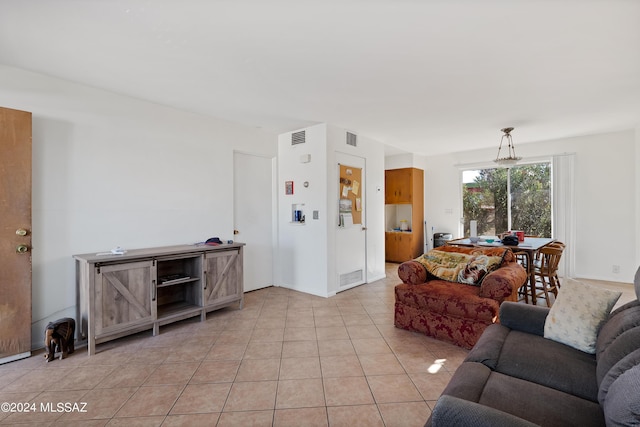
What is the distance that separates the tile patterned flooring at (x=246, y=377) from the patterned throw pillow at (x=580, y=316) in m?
0.84

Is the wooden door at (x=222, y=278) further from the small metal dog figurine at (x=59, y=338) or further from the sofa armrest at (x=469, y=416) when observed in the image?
the sofa armrest at (x=469, y=416)

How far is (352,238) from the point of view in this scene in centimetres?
472

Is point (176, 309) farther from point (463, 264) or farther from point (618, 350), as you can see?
point (618, 350)

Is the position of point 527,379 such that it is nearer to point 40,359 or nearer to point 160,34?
point 160,34

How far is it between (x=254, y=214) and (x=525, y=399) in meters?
3.94

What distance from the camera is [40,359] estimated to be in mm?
2520

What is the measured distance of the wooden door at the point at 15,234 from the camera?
8.01 ft

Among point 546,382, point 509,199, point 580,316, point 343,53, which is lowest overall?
point 546,382

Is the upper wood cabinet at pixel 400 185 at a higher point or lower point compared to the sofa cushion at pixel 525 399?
higher

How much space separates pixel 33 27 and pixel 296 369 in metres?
3.17

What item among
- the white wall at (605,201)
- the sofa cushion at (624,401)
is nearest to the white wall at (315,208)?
the sofa cushion at (624,401)

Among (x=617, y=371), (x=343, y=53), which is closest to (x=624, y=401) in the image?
(x=617, y=371)

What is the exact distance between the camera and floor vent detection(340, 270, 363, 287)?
459 centimetres

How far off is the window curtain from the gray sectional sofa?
14.4 feet
